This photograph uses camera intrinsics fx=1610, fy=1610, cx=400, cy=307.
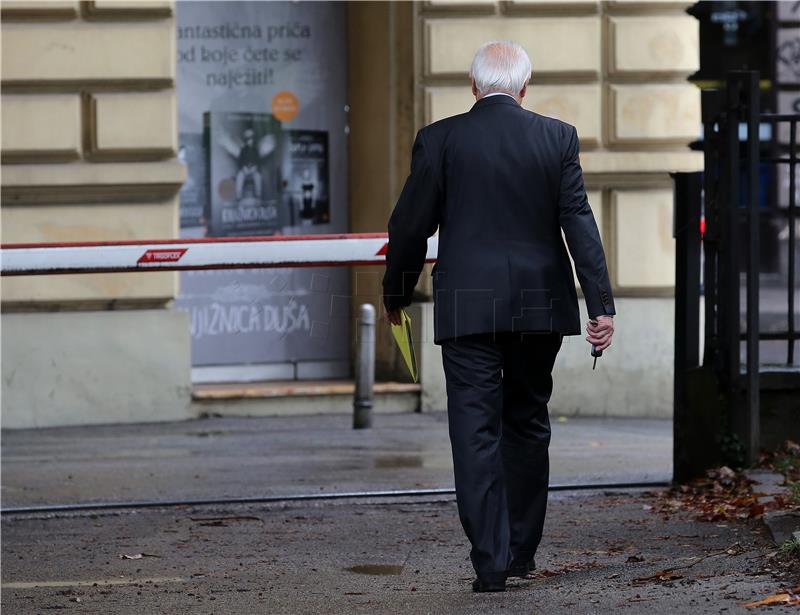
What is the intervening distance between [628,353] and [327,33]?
11.0 feet

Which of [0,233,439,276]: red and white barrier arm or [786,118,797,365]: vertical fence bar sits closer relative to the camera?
[0,233,439,276]: red and white barrier arm

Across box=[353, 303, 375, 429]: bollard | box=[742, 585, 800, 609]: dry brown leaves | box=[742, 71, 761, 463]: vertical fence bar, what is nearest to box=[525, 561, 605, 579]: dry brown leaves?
box=[742, 585, 800, 609]: dry brown leaves

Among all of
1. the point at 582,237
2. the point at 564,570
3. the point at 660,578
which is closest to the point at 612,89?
the point at 564,570

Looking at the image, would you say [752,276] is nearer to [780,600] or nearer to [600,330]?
[600,330]

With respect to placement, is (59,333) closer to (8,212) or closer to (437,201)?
(8,212)

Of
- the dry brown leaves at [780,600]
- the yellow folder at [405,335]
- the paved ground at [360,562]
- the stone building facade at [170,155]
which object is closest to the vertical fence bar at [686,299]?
the paved ground at [360,562]

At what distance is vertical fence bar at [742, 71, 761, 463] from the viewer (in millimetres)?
7508

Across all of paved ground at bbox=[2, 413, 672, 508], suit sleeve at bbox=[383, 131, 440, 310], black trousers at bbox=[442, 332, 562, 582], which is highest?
suit sleeve at bbox=[383, 131, 440, 310]

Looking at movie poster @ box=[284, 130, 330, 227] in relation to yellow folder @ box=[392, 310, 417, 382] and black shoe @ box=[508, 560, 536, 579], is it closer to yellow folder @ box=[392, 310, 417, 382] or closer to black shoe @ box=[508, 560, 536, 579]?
yellow folder @ box=[392, 310, 417, 382]

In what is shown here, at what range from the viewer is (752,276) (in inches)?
300

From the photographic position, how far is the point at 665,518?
7004 millimetres

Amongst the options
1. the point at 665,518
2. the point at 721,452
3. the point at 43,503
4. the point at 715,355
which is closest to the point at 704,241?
the point at 715,355

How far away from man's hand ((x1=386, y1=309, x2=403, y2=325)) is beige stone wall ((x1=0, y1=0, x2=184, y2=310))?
5946 mm

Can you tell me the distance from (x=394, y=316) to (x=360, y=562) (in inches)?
46.2
